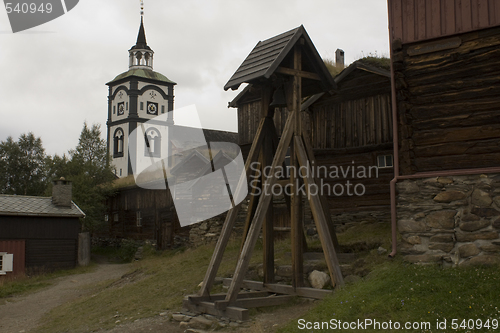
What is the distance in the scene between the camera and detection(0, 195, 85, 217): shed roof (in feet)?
64.6

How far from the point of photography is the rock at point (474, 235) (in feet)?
22.9

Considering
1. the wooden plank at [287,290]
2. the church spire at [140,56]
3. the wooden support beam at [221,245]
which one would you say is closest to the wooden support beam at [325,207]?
the wooden support beam at [221,245]

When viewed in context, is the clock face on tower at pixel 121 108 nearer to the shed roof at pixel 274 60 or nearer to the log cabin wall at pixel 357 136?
the log cabin wall at pixel 357 136

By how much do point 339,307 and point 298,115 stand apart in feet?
12.2

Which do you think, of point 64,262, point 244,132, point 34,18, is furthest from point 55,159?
point 34,18

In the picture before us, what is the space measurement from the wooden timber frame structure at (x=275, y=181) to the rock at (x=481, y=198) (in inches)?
93.6

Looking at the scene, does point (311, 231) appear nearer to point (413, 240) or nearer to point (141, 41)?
point (413, 240)

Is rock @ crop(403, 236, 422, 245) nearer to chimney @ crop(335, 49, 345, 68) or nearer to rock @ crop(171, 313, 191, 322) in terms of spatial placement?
rock @ crop(171, 313, 191, 322)

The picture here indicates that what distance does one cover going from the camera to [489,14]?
7789mm

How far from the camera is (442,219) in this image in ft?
24.1

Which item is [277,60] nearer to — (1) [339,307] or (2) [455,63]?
(2) [455,63]

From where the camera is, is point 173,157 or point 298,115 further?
point 173,157

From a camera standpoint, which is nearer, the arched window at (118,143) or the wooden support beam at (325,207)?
the wooden support beam at (325,207)

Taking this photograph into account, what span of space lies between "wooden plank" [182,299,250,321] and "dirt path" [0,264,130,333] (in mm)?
3977
